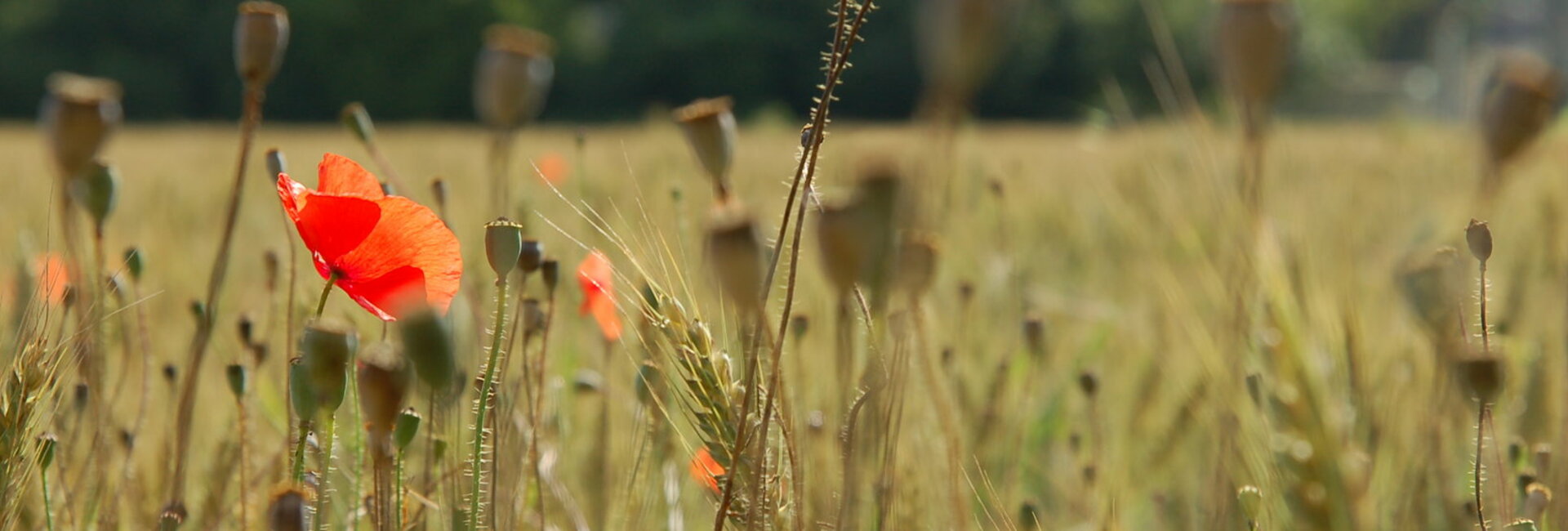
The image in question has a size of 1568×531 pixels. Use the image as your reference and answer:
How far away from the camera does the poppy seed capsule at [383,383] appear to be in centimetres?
35

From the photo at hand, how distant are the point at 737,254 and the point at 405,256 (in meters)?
0.28

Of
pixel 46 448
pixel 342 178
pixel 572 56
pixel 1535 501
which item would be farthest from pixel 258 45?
pixel 572 56

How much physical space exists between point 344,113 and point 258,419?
40cm

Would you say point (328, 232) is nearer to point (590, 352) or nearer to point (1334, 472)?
point (1334, 472)

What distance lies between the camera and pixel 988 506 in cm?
93

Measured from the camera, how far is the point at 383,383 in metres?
0.35

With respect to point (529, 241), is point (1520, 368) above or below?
below

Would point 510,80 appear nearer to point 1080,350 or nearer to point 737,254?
point 737,254

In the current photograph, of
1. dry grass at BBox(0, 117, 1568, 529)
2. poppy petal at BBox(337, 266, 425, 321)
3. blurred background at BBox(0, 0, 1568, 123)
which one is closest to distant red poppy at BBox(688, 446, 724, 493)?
dry grass at BBox(0, 117, 1568, 529)

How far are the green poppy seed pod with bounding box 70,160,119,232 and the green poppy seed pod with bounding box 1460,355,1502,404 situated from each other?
1.89 feet

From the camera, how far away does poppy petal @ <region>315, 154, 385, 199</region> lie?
58cm

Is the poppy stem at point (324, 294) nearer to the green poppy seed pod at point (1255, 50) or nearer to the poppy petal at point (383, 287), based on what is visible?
the poppy petal at point (383, 287)

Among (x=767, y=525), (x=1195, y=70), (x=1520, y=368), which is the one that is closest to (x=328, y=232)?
(x=767, y=525)

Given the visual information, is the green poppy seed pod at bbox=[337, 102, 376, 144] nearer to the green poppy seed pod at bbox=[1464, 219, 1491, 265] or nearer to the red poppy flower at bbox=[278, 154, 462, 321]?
the red poppy flower at bbox=[278, 154, 462, 321]
